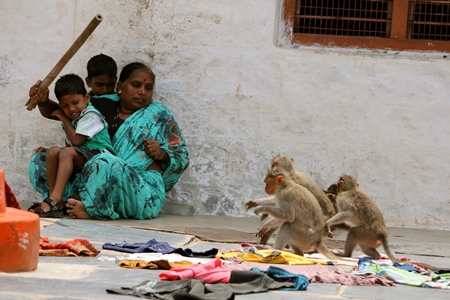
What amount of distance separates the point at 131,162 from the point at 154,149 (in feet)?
0.79

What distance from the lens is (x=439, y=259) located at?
22.2 ft

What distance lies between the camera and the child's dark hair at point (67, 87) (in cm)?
802

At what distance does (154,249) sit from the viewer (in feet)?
19.2

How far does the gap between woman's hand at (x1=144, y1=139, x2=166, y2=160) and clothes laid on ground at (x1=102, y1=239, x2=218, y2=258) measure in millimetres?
2304

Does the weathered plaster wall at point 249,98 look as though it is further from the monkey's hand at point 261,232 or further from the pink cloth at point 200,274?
the pink cloth at point 200,274

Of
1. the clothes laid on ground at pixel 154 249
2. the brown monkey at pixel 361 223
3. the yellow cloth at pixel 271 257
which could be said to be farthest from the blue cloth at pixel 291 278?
the brown monkey at pixel 361 223

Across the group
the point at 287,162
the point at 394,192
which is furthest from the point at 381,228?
the point at 394,192

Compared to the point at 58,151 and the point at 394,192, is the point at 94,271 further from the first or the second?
the point at 394,192

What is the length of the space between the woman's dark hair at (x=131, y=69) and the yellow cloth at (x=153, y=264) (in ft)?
11.5

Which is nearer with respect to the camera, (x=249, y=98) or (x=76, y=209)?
(x=76, y=209)

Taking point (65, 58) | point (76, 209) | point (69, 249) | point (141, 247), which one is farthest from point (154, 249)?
point (65, 58)

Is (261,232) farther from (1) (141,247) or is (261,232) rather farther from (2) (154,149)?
(2) (154,149)

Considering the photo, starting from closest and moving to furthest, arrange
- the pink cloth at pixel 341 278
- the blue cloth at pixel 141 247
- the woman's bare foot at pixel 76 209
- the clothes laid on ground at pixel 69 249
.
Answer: the pink cloth at pixel 341 278
the clothes laid on ground at pixel 69 249
the blue cloth at pixel 141 247
the woman's bare foot at pixel 76 209

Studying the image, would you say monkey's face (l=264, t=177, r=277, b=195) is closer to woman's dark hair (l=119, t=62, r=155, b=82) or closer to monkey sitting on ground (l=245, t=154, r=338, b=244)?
monkey sitting on ground (l=245, t=154, r=338, b=244)
